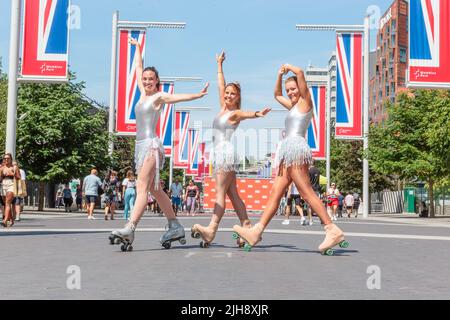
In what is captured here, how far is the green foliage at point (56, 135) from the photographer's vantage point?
115ft

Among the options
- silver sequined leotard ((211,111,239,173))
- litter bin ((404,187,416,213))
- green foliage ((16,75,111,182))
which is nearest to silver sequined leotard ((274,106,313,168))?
silver sequined leotard ((211,111,239,173))

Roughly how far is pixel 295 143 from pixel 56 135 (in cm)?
2647

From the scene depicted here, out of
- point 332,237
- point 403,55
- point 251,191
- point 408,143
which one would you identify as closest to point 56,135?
point 251,191

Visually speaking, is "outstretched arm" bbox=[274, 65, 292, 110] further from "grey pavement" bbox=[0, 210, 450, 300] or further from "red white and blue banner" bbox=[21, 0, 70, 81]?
"red white and blue banner" bbox=[21, 0, 70, 81]

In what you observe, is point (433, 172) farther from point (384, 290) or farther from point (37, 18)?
point (384, 290)

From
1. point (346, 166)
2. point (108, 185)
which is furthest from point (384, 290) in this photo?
point (346, 166)

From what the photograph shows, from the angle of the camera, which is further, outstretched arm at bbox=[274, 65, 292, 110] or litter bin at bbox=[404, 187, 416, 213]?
litter bin at bbox=[404, 187, 416, 213]

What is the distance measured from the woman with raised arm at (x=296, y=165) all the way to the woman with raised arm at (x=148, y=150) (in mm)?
1145

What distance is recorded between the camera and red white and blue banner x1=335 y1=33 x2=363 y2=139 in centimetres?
3306

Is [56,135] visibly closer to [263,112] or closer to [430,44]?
[430,44]

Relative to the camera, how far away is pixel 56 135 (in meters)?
34.6

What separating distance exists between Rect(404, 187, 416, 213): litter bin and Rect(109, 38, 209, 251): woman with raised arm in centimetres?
5343

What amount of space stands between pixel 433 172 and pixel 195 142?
17.4m
